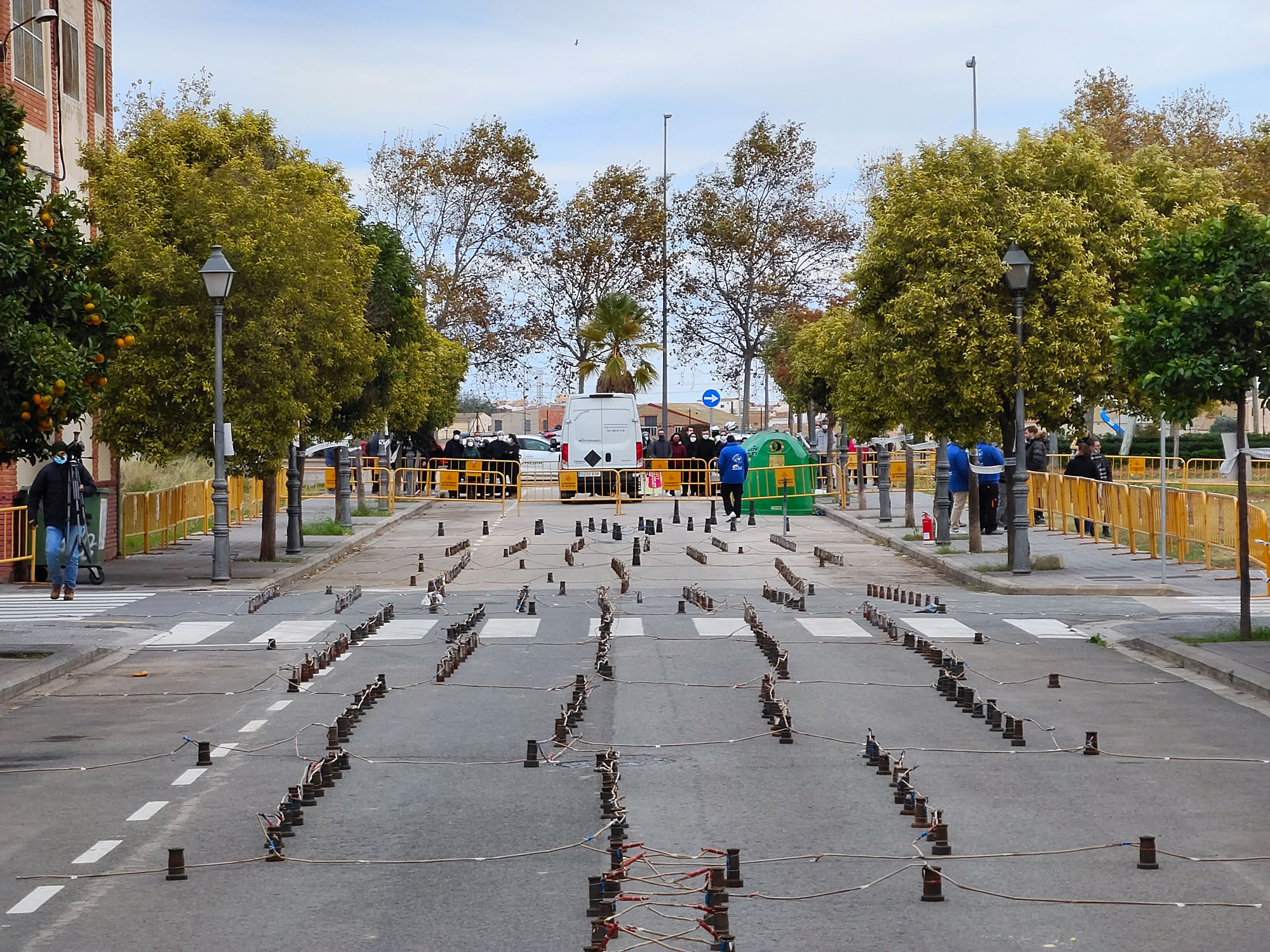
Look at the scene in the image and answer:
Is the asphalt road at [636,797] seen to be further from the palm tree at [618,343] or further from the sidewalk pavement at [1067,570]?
the palm tree at [618,343]

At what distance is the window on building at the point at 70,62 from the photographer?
2620 centimetres

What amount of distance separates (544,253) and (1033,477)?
36.0 meters

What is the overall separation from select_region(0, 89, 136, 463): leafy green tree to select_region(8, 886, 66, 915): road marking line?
7.45 m

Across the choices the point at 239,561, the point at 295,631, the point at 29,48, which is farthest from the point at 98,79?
the point at 295,631

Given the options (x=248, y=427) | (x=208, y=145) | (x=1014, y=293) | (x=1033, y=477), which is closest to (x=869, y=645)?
(x=1014, y=293)

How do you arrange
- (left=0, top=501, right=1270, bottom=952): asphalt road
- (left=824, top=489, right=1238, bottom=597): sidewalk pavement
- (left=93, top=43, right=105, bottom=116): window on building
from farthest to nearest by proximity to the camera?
(left=93, top=43, right=105, bottom=116): window on building
(left=824, top=489, right=1238, bottom=597): sidewalk pavement
(left=0, top=501, right=1270, bottom=952): asphalt road

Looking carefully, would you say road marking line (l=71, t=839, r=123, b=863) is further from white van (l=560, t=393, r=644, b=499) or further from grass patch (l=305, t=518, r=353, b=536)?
white van (l=560, t=393, r=644, b=499)

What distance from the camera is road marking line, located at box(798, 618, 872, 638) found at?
16578mm

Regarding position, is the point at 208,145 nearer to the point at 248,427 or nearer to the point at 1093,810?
the point at 248,427

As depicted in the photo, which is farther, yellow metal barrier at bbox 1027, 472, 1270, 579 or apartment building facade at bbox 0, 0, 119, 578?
apartment building facade at bbox 0, 0, 119, 578

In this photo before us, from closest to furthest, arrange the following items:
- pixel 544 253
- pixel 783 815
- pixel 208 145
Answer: pixel 783 815 → pixel 208 145 → pixel 544 253

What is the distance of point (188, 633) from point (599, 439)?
25940mm

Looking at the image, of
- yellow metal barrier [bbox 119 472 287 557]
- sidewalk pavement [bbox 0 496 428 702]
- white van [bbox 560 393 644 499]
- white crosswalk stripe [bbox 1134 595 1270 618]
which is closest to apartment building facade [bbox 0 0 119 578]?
yellow metal barrier [bbox 119 472 287 557]

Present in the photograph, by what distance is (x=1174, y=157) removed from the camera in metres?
52.2
